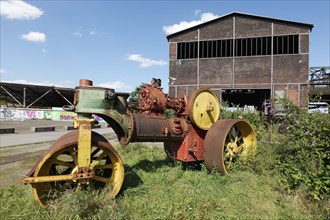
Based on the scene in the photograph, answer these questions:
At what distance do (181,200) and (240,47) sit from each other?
22180 mm

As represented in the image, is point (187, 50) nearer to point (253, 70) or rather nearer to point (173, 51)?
point (173, 51)

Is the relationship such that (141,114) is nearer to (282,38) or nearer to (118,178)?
(118,178)

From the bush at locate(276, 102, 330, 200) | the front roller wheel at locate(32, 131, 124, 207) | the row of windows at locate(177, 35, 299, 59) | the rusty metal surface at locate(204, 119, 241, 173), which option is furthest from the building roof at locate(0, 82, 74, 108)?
the bush at locate(276, 102, 330, 200)

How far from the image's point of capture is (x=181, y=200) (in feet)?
13.1

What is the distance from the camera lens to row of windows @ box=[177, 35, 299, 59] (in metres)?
22.9

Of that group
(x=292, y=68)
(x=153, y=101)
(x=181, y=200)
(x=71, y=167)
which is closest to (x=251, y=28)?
(x=292, y=68)

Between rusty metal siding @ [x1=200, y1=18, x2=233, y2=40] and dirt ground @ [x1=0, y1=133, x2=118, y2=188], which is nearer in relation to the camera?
dirt ground @ [x1=0, y1=133, x2=118, y2=188]

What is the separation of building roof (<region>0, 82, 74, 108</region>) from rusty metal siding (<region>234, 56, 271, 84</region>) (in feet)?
52.5

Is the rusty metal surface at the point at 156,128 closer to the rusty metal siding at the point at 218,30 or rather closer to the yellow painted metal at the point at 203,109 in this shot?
the yellow painted metal at the point at 203,109

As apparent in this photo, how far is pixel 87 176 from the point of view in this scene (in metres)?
3.87

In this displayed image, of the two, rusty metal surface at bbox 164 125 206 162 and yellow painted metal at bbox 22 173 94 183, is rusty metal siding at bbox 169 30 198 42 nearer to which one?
rusty metal surface at bbox 164 125 206 162

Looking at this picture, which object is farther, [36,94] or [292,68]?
[36,94]

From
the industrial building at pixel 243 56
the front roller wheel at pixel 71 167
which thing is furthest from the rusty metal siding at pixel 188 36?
the front roller wheel at pixel 71 167

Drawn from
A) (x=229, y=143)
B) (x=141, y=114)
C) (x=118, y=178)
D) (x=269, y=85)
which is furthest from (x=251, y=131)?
(x=269, y=85)
